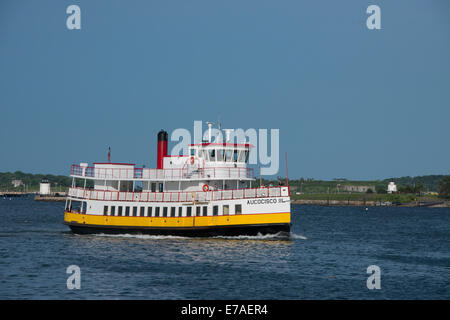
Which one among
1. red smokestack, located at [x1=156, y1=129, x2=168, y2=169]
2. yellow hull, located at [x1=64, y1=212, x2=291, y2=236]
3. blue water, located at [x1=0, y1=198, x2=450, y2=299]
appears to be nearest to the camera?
blue water, located at [x1=0, y1=198, x2=450, y2=299]

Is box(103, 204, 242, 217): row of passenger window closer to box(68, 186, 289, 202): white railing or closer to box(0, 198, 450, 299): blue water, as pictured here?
box(68, 186, 289, 202): white railing

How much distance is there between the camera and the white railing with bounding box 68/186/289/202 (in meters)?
41.7

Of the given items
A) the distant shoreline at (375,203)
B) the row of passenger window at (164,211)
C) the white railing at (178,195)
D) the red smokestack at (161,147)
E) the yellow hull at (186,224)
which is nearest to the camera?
the white railing at (178,195)

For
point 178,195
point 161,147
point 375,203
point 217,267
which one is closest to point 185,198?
point 178,195

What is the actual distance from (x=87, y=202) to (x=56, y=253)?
929 cm

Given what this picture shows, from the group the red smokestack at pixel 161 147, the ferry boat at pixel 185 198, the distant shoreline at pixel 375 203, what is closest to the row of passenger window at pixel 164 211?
the ferry boat at pixel 185 198

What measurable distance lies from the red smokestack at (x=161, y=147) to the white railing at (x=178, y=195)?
3.49 meters

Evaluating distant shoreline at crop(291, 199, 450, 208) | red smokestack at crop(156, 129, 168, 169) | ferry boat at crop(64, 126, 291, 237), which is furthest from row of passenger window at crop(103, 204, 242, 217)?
distant shoreline at crop(291, 199, 450, 208)

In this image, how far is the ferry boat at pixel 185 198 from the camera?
42250 mm

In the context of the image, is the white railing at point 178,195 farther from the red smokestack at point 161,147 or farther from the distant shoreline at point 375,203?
the distant shoreline at point 375,203

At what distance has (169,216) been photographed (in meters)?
45.1
